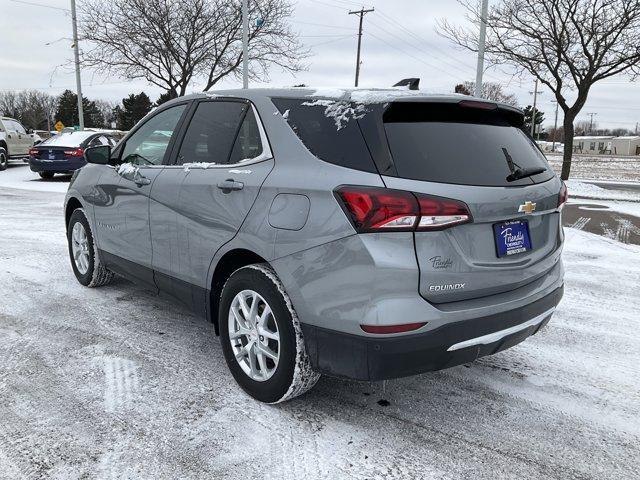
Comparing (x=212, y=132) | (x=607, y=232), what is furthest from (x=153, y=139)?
(x=607, y=232)

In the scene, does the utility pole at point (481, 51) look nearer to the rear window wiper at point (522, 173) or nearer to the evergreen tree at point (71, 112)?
the rear window wiper at point (522, 173)

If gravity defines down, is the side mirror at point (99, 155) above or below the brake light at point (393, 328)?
above

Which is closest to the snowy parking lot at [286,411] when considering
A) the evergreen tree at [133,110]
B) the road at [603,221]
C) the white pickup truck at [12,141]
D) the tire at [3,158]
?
the road at [603,221]

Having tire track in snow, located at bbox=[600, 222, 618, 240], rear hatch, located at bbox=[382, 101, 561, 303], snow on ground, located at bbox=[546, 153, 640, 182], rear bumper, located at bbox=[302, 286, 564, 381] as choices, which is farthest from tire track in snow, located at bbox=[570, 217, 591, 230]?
snow on ground, located at bbox=[546, 153, 640, 182]

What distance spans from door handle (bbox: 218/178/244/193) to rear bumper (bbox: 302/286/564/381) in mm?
897

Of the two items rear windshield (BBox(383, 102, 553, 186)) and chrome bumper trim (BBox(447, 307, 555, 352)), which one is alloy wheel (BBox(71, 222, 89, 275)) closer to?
rear windshield (BBox(383, 102, 553, 186))

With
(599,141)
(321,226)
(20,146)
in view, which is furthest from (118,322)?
(599,141)

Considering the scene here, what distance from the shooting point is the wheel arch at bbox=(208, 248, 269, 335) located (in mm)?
3002

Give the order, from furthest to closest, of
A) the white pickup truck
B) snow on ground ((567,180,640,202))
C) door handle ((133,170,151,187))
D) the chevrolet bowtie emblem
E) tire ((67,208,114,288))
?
the white pickup truck < snow on ground ((567,180,640,202)) < tire ((67,208,114,288)) < door handle ((133,170,151,187)) < the chevrolet bowtie emblem

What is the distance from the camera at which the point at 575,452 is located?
2582mm

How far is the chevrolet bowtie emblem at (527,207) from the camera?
8.77 feet

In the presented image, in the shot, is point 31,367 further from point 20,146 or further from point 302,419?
point 20,146

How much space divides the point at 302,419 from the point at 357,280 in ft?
3.10

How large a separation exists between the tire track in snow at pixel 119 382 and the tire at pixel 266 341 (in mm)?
601
